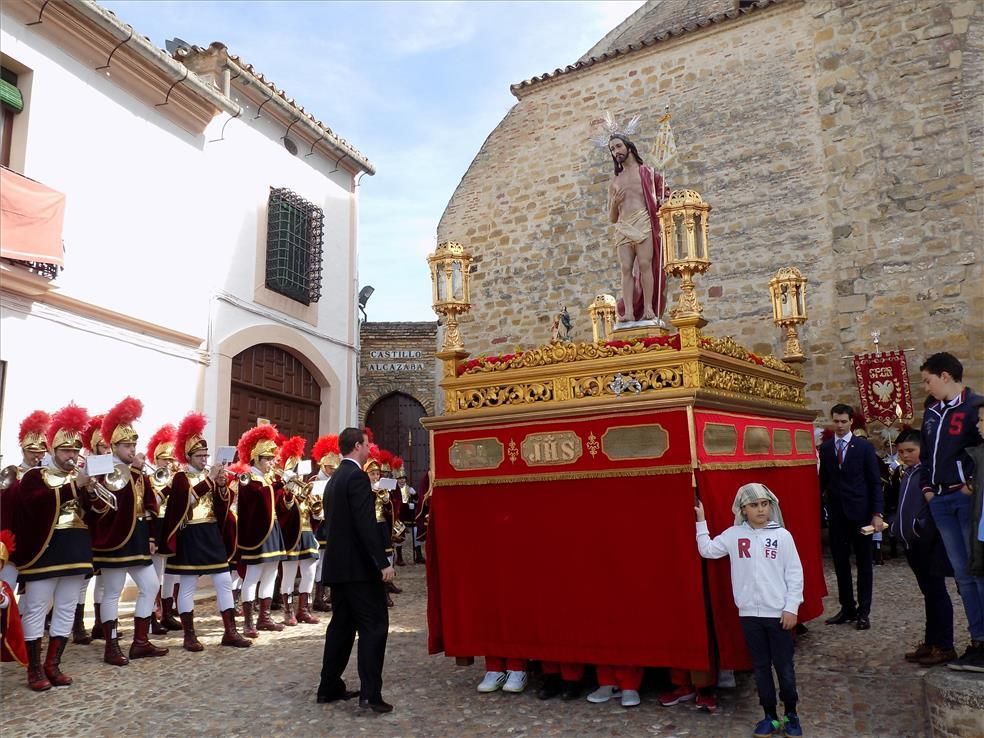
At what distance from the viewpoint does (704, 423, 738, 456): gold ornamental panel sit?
4551 millimetres

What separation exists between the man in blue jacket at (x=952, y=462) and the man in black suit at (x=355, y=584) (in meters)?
3.36

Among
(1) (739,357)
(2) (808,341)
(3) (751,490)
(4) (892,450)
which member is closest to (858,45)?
(2) (808,341)

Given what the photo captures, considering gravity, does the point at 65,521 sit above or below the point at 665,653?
above

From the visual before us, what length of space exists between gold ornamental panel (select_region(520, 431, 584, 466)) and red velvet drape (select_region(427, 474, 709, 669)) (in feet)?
0.47

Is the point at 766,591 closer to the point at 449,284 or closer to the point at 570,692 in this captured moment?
the point at 570,692

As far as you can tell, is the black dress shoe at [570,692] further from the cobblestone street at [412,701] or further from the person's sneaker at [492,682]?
the person's sneaker at [492,682]

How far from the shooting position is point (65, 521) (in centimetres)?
546

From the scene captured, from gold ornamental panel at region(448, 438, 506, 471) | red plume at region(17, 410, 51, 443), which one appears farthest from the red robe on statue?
red plume at region(17, 410, 51, 443)

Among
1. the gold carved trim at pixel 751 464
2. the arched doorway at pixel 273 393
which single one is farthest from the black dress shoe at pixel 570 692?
the arched doorway at pixel 273 393

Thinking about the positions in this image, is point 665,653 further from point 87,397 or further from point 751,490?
point 87,397

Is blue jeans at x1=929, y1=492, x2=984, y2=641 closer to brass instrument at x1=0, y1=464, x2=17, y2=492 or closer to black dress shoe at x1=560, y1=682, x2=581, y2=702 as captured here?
black dress shoe at x1=560, y1=682, x2=581, y2=702

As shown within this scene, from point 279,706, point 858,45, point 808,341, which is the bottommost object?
point 279,706

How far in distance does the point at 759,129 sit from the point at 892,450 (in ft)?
17.9

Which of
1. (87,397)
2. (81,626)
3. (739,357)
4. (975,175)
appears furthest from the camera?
(975,175)
